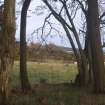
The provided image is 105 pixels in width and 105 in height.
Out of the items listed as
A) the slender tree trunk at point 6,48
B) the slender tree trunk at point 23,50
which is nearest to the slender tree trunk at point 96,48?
the slender tree trunk at point 23,50

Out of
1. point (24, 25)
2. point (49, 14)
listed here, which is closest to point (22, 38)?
point (24, 25)

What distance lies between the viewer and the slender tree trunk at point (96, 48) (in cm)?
2361

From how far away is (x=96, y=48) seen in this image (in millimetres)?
23781

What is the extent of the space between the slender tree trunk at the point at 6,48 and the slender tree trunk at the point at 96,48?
6.93m

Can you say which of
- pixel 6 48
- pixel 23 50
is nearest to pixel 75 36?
pixel 23 50

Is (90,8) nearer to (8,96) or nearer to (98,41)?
(98,41)

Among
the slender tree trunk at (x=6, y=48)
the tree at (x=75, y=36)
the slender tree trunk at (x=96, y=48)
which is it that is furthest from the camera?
the tree at (x=75, y=36)

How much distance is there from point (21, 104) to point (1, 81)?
121 cm

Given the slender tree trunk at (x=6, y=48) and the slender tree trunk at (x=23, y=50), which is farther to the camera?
the slender tree trunk at (x=23, y=50)

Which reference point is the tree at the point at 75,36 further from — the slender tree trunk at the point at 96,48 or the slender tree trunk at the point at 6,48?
the slender tree trunk at the point at 6,48

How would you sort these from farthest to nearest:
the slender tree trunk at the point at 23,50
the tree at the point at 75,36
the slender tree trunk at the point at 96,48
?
the tree at the point at 75,36 < the slender tree trunk at the point at 23,50 < the slender tree trunk at the point at 96,48

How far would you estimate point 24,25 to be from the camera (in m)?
25.2

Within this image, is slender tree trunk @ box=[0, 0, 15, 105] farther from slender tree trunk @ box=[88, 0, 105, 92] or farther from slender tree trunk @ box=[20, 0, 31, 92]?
slender tree trunk @ box=[20, 0, 31, 92]

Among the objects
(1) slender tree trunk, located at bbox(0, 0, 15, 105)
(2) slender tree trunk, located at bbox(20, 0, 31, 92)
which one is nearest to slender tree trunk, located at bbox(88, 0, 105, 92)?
(2) slender tree trunk, located at bbox(20, 0, 31, 92)
